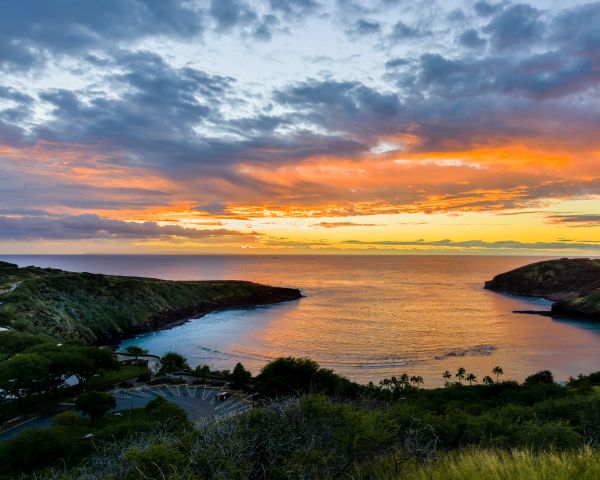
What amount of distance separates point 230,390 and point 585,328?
99007 millimetres

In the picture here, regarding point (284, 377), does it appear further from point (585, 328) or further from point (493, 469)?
point (585, 328)

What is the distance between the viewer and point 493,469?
23.2ft

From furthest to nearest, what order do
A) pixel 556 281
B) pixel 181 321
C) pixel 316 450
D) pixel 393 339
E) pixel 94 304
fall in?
pixel 556 281
pixel 181 321
pixel 94 304
pixel 393 339
pixel 316 450

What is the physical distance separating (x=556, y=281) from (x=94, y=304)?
176025 millimetres

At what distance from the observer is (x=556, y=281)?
167625 mm

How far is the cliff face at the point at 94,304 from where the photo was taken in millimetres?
77875

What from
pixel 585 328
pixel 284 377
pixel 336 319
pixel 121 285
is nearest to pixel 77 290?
pixel 121 285

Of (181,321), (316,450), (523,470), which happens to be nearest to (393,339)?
(181,321)

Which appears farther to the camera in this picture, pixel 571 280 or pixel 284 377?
pixel 571 280

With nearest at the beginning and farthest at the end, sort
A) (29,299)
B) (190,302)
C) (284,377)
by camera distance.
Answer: (284,377)
(29,299)
(190,302)

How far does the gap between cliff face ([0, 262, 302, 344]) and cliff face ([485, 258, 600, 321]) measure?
4664 inches

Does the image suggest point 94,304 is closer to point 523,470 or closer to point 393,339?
point 393,339

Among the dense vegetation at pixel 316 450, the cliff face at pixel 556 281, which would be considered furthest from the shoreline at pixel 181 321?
the cliff face at pixel 556 281

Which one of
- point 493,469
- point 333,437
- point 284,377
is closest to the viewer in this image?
point 493,469
